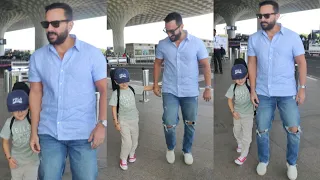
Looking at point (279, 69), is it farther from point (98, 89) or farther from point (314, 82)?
point (98, 89)

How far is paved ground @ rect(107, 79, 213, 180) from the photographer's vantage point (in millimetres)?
2564

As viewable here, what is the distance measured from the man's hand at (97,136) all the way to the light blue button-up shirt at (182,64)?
37.0 inches

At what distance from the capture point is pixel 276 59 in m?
2.19

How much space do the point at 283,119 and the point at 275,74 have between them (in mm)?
346

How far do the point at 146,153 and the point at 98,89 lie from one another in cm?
128

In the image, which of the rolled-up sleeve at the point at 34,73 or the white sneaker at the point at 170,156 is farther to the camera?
the white sneaker at the point at 170,156

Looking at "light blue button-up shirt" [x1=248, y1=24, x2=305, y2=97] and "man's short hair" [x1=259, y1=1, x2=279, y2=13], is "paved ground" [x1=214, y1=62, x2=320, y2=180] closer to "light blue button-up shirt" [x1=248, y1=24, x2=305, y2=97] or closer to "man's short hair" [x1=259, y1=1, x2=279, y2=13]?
"light blue button-up shirt" [x1=248, y1=24, x2=305, y2=97]

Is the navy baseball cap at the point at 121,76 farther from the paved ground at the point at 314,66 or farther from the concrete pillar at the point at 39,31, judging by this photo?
the paved ground at the point at 314,66

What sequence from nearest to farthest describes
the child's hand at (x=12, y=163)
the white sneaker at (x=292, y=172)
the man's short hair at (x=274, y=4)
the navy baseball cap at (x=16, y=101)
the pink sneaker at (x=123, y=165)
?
the navy baseball cap at (x=16, y=101)
the child's hand at (x=12, y=163)
the man's short hair at (x=274, y=4)
the white sneaker at (x=292, y=172)
the pink sneaker at (x=123, y=165)

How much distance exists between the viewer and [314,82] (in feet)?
9.42

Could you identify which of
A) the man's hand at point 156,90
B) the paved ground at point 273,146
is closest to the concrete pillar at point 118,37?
the man's hand at point 156,90

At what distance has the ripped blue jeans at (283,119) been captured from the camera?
2.28 metres

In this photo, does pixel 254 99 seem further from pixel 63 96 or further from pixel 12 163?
pixel 12 163

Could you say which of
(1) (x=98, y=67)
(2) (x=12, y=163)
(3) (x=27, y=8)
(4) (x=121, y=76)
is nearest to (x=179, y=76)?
(4) (x=121, y=76)
